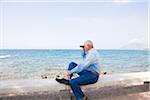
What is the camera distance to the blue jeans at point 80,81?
13.0 feet

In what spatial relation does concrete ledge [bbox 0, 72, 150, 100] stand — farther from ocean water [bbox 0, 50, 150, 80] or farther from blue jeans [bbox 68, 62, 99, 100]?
ocean water [bbox 0, 50, 150, 80]

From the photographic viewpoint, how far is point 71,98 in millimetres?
4148

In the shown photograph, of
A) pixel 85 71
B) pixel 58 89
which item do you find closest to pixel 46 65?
pixel 58 89

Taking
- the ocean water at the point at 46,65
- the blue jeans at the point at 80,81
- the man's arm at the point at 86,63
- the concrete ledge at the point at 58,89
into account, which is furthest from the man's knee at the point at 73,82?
the ocean water at the point at 46,65

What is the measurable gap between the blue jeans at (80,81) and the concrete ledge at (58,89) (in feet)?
0.71

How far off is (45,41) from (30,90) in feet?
82.5

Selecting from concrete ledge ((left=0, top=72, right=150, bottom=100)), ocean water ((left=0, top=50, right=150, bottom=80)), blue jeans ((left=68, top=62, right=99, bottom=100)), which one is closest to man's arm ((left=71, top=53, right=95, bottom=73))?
blue jeans ((left=68, top=62, right=99, bottom=100))

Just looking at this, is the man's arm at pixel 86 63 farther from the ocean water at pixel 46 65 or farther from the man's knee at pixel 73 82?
the ocean water at pixel 46 65

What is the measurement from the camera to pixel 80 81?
3990mm

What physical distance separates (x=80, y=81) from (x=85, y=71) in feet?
0.58

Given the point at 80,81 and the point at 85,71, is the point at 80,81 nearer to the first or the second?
the point at 80,81

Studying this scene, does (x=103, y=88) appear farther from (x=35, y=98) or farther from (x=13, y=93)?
(x=13, y=93)

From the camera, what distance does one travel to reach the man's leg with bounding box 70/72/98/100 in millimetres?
3949

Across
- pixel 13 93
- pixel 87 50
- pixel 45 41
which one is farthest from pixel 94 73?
pixel 45 41
